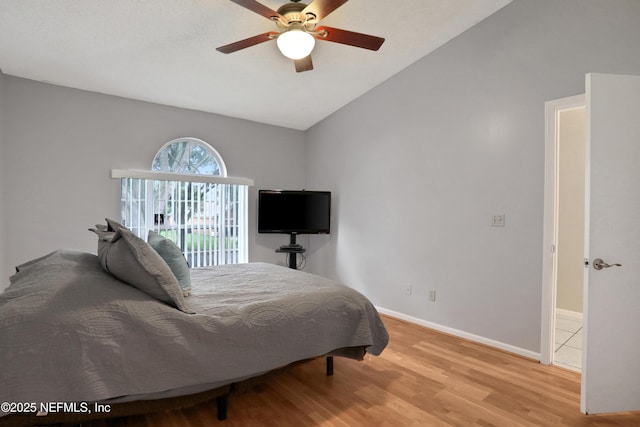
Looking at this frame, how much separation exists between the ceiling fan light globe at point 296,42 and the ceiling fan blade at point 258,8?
0.12 metres

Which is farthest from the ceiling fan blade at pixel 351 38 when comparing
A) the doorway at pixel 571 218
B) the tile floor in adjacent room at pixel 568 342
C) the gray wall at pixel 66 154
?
the tile floor in adjacent room at pixel 568 342

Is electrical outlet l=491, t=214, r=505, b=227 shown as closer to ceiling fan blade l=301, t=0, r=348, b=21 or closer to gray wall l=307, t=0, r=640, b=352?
gray wall l=307, t=0, r=640, b=352

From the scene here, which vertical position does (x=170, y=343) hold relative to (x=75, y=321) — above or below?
below

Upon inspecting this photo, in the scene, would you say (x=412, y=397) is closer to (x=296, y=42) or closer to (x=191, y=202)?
(x=296, y=42)

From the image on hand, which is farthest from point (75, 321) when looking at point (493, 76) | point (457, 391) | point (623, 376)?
point (493, 76)

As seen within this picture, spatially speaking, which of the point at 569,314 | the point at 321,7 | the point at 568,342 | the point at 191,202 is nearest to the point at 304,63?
the point at 321,7

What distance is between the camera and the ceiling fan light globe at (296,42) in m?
2.14

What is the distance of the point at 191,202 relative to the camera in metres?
4.18

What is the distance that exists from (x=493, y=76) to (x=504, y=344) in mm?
2492

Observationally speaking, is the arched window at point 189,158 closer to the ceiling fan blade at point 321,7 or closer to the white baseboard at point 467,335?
the ceiling fan blade at point 321,7

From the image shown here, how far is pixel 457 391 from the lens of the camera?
2162mm

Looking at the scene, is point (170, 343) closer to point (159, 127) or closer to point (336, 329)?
point (336, 329)

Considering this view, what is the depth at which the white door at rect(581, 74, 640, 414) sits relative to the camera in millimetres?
1936

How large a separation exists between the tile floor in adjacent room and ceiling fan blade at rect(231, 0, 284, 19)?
3.45 m
